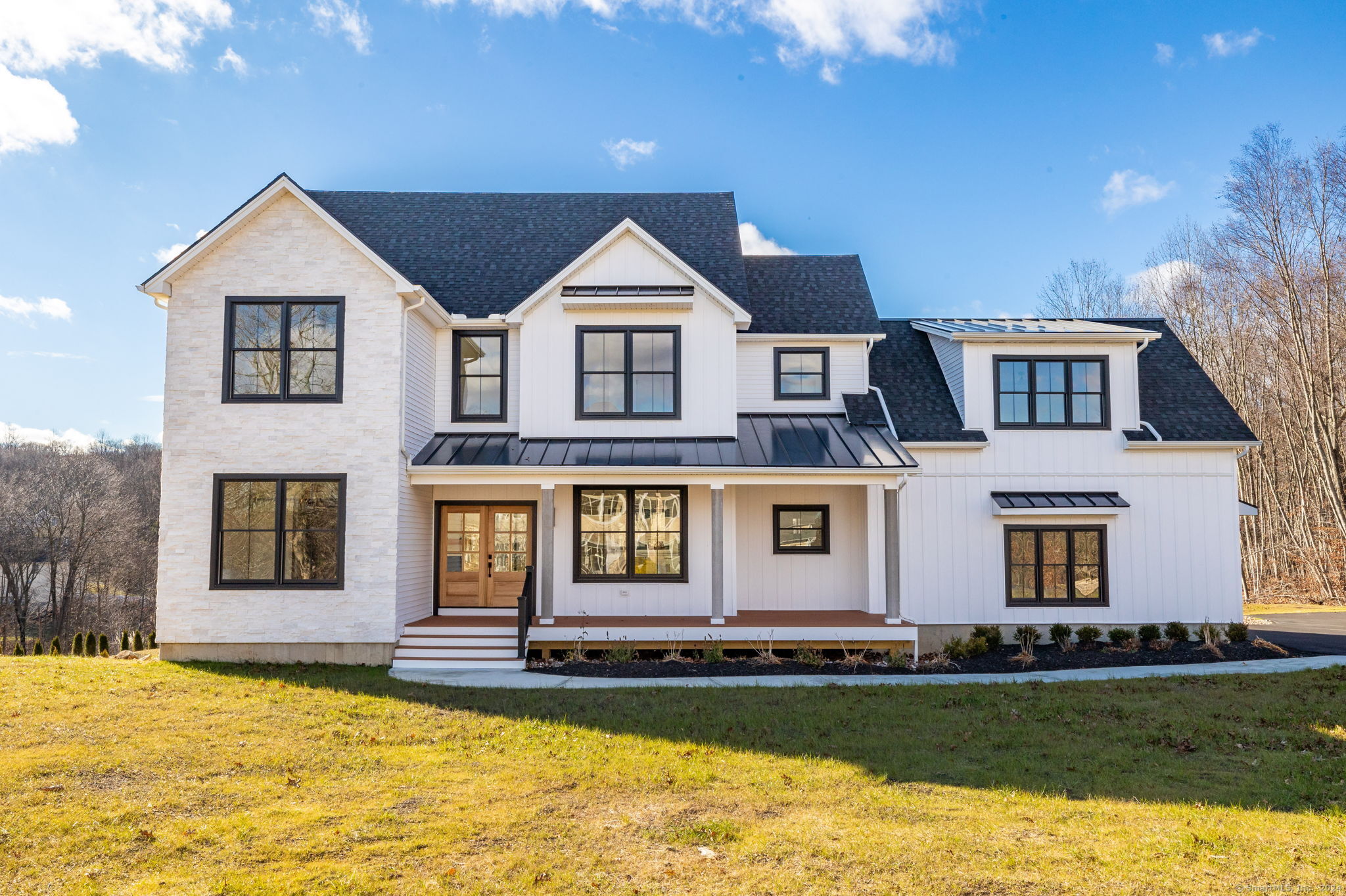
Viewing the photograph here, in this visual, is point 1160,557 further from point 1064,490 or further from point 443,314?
point 443,314

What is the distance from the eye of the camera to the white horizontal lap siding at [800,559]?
1531 centimetres

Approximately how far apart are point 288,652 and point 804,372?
10889mm

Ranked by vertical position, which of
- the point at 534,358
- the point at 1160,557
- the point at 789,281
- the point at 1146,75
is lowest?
the point at 1160,557

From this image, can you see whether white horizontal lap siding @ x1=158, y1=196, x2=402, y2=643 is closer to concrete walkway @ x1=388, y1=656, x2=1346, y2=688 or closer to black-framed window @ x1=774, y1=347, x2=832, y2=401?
concrete walkway @ x1=388, y1=656, x2=1346, y2=688

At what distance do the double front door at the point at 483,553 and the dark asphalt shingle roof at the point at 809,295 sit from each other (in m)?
6.27

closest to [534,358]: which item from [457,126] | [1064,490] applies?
[457,126]

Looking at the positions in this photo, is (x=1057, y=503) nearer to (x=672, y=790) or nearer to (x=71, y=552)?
(x=672, y=790)

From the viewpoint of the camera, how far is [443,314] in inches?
576

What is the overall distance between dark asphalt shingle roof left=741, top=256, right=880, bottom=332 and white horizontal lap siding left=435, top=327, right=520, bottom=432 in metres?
4.83

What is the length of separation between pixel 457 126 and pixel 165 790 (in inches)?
562

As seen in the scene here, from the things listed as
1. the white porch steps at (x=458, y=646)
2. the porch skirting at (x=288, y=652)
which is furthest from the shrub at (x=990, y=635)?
the porch skirting at (x=288, y=652)

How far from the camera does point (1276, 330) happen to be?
1113 inches

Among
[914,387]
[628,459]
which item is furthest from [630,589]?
[914,387]

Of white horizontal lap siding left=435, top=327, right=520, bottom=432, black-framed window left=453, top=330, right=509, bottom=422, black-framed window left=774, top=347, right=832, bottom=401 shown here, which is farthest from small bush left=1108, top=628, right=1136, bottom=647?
black-framed window left=453, top=330, right=509, bottom=422
